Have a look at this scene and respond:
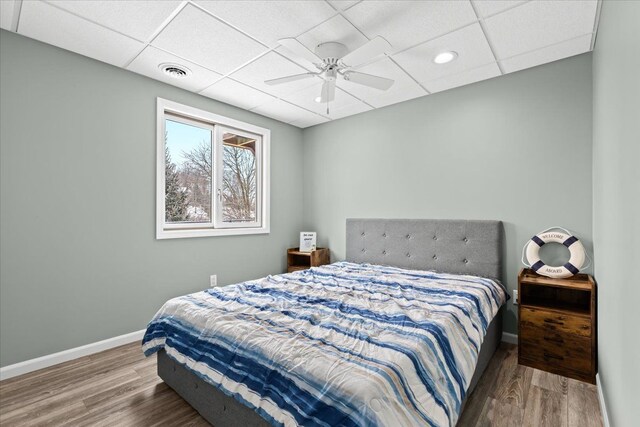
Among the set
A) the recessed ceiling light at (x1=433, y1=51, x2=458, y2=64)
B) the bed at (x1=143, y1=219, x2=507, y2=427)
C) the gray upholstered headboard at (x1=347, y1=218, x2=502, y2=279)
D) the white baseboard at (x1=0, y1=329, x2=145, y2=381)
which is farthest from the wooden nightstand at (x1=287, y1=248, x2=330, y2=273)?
the recessed ceiling light at (x1=433, y1=51, x2=458, y2=64)

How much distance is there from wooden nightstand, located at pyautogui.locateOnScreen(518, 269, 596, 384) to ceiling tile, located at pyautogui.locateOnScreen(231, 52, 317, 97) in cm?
264

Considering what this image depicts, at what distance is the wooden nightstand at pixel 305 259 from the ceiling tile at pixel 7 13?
3318mm

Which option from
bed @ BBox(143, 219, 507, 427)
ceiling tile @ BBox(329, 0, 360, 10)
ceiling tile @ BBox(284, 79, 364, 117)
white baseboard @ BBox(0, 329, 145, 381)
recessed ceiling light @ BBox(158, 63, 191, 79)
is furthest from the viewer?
ceiling tile @ BBox(284, 79, 364, 117)

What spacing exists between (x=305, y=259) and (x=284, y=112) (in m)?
2.01

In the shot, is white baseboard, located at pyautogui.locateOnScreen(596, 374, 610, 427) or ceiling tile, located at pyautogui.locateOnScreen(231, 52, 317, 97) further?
ceiling tile, located at pyautogui.locateOnScreen(231, 52, 317, 97)

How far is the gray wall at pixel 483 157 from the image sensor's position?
2539 millimetres

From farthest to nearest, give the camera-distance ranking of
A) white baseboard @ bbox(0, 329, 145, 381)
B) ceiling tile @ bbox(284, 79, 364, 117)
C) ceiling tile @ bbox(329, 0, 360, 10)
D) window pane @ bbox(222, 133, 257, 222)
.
Answer: 1. window pane @ bbox(222, 133, 257, 222)
2. ceiling tile @ bbox(284, 79, 364, 117)
3. white baseboard @ bbox(0, 329, 145, 381)
4. ceiling tile @ bbox(329, 0, 360, 10)

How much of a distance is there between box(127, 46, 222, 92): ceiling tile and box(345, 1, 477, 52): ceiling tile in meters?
1.50

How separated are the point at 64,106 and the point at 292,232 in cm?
283

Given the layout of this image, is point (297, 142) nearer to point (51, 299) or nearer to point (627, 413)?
point (51, 299)

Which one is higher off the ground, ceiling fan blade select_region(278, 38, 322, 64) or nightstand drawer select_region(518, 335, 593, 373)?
ceiling fan blade select_region(278, 38, 322, 64)

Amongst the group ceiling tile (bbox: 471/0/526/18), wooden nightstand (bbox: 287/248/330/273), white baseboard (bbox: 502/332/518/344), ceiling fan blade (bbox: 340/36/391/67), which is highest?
ceiling tile (bbox: 471/0/526/18)

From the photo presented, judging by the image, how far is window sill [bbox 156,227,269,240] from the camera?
10.1 ft

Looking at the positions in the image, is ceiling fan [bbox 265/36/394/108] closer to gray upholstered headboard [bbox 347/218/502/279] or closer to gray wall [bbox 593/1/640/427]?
gray wall [bbox 593/1/640/427]
